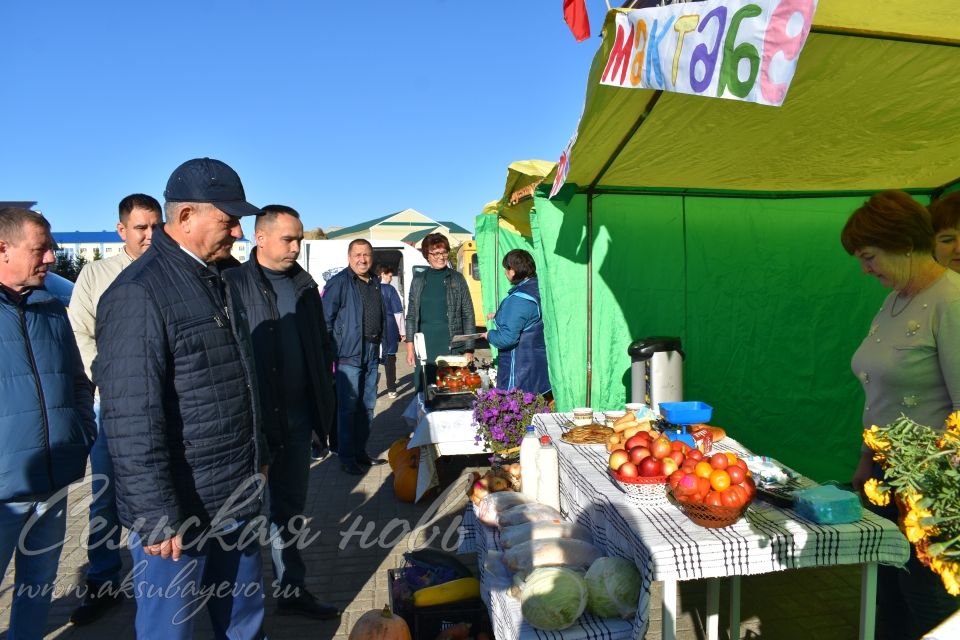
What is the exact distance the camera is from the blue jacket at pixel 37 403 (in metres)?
2.37

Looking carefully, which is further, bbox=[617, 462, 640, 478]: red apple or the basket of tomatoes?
bbox=[617, 462, 640, 478]: red apple

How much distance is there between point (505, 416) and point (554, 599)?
7.38 ft

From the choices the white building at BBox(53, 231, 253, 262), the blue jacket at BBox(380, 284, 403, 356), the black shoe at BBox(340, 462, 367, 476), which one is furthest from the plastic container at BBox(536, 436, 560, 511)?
the white building at BBox(53, 231, 253, 262)

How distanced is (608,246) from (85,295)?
3502 mm

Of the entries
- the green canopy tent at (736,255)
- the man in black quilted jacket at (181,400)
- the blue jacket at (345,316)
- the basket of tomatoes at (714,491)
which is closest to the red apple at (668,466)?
the basket of tomatoes at (714,491)

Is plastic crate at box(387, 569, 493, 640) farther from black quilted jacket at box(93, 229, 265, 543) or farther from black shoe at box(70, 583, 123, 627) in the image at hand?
black shoe at box(70, 583, 123, 627)

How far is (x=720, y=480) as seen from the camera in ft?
7.29

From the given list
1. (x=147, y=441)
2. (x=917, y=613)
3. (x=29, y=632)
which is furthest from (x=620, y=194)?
(x=29, y=632)

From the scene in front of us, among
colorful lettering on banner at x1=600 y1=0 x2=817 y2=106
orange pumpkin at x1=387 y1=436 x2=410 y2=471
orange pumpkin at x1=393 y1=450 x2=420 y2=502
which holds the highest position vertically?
colorful lettering on banner at x1=600 y1=0 x2=817 y2=106

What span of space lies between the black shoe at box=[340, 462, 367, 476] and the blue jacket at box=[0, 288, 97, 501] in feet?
10.8

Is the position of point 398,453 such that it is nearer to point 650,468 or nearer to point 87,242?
point 650,468

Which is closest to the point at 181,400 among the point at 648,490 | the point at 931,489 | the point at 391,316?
the point at 648,490

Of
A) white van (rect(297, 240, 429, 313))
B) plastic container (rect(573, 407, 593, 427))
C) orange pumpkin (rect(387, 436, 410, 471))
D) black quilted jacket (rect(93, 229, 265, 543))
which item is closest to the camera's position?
black quilted jacket (rect(93, 229, 265, 543))

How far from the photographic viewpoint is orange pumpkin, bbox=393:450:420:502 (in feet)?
16.4
